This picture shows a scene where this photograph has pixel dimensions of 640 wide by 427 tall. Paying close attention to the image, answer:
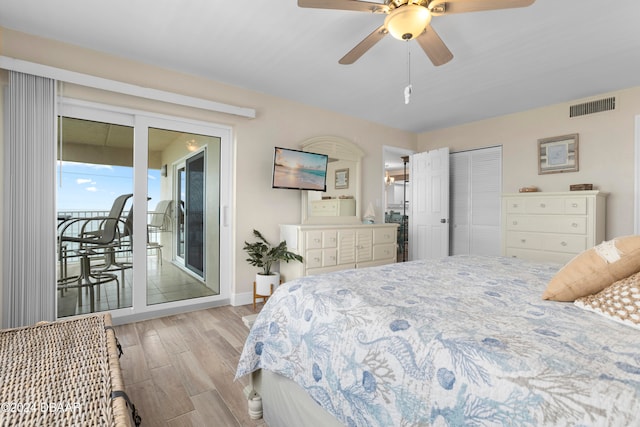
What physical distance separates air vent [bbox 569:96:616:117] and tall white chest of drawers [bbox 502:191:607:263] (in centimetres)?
102

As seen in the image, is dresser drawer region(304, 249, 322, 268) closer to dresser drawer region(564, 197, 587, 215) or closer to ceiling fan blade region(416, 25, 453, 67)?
ceiling fan blade region(416, 25, 453, 67)

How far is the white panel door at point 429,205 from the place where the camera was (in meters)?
4.77

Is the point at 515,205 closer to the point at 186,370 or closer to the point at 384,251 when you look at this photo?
the point at 384,251

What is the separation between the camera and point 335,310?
3.82ft

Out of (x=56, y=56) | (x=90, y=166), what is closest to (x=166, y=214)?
(x=90, y=166)

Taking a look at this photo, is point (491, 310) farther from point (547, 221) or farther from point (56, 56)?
point (56, 56)

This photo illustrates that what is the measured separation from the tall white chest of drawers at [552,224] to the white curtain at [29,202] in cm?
481

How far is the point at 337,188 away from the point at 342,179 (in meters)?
0.16

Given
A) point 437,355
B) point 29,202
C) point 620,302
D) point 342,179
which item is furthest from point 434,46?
point 29,202

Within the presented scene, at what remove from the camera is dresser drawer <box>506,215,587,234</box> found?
10.8 ft

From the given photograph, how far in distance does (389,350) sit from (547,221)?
355cm

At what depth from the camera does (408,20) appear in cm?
172

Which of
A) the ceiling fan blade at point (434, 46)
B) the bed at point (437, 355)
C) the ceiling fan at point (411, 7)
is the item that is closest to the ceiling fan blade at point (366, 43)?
the ceiling fan at point (411, 7)

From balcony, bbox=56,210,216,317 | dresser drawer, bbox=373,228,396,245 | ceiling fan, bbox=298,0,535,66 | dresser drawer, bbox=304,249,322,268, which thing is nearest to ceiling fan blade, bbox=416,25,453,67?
ceiling fan, bbox=298,0,535,66
